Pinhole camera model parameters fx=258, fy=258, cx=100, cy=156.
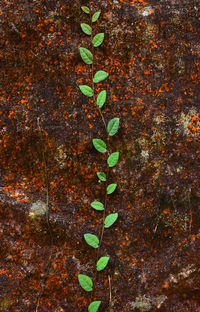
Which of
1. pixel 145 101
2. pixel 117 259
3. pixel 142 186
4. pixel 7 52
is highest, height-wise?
pixel 7 52

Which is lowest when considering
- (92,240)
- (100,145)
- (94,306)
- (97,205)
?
(94,306)

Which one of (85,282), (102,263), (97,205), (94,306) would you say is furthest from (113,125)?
(94,306)

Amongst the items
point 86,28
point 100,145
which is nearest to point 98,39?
point 86,28

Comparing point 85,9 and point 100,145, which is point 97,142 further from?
point 85,9

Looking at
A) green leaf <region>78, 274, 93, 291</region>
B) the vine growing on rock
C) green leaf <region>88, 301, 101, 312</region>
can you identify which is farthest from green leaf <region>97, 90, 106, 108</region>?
green leaf <region>88, 301, 101, 312</region>

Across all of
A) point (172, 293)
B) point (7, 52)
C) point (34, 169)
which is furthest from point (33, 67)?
point (172, 293)

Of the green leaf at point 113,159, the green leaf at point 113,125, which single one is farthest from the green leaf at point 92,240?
the green leaf at point 113,125

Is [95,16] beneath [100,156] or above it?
above

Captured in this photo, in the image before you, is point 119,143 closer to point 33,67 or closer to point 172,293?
point 33,67
